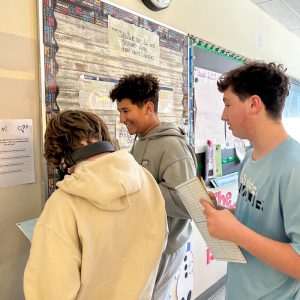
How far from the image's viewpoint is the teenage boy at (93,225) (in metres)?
0.78

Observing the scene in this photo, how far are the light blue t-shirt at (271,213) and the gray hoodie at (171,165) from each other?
31cm

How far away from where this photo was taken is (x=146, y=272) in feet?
3.13

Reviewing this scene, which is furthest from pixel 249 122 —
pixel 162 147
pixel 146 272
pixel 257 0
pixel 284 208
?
pixel 257 0

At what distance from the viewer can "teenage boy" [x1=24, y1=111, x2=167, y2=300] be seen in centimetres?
78

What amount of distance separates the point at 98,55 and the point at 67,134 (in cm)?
71

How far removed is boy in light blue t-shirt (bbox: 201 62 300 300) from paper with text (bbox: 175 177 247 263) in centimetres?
3

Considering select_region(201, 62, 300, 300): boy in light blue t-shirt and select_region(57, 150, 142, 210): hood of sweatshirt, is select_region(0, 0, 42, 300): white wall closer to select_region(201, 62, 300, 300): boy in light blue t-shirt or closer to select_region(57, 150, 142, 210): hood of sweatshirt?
select_region(57, 150, 142, 210): hood of sweatshirt

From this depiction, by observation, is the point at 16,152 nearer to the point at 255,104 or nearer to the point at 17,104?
the point at 17,104

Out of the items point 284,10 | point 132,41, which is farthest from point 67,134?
point 284,10

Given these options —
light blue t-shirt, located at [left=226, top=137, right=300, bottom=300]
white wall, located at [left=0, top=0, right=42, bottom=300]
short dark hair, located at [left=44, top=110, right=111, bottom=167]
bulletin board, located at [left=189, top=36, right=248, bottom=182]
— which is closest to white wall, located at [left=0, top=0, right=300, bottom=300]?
white wall, located at [left=0, top=0, right=42, bottom=300]

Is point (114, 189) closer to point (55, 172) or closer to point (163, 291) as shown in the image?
point (55, 172)

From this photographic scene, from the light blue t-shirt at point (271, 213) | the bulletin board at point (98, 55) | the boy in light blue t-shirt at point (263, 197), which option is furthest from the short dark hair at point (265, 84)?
the bulletin board at point (98, 55)

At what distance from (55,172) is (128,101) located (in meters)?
0.46

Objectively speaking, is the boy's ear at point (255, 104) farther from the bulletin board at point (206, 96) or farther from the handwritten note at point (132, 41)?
the bulletin board at point (206, 96)
